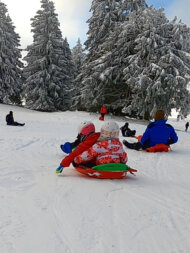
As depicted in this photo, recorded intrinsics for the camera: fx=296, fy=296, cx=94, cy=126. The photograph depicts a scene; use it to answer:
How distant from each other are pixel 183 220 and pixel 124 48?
72.8ft

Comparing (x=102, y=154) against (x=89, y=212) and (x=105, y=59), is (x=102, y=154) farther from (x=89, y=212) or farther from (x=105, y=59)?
(x=105, y=59)

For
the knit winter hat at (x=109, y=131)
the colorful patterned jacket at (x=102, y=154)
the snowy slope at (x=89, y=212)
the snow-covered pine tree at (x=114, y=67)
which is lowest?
the snowy slope at (x=89, y=212)

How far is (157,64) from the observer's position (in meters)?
21.8

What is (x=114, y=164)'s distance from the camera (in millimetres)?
4793

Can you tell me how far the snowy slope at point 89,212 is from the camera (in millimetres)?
2455

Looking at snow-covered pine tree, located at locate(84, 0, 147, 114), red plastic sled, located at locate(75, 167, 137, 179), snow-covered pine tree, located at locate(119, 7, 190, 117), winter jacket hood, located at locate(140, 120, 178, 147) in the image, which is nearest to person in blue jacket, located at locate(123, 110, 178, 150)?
winter jacket hood, located at locate(140, 120, 178, 147)

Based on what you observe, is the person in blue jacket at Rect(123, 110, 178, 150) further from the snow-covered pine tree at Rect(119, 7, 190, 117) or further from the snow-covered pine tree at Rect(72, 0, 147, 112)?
the snow-covered pine tree at Rect(72, 0, 147, 112)

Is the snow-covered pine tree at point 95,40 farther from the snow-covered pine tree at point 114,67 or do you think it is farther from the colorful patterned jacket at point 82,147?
the colorful patterned jacket at point 82,147

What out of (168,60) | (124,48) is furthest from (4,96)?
(168,60)

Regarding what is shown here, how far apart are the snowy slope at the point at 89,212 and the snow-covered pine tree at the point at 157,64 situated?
16055mm

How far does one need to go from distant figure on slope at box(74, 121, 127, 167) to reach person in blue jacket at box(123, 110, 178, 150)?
139 inches

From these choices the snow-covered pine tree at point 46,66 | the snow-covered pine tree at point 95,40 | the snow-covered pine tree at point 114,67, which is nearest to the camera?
the snow-covered pine tree at point 114,67

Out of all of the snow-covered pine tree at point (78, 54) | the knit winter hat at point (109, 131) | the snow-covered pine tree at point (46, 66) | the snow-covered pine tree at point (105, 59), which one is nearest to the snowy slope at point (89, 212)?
the knit winter hat at point (109, 131)

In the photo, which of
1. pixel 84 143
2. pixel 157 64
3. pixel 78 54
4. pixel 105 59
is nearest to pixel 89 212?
pixel 84 143
